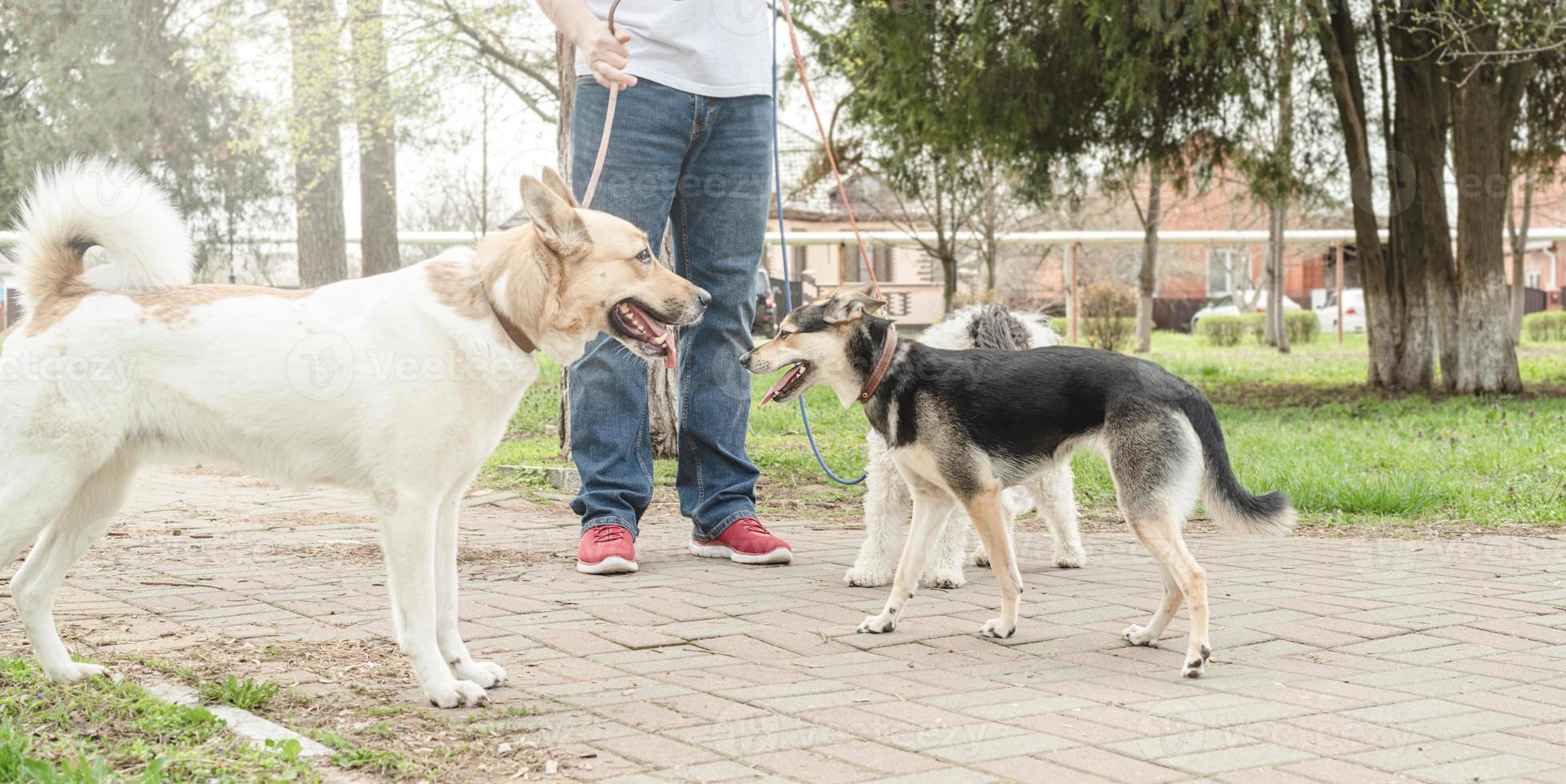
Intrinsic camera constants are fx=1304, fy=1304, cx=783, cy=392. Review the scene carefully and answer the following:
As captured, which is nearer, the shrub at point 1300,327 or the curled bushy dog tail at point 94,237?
the curled bushy dog tail at point 94,237

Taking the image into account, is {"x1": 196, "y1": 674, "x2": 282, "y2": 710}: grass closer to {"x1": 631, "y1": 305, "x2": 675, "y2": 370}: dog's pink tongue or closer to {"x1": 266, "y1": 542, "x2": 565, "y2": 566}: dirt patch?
{"x1": 631, "y1": 305, "x2": 675, "y2": 370}: dog's pink tongue

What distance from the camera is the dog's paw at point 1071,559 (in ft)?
19.3

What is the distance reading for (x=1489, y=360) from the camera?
1464cm

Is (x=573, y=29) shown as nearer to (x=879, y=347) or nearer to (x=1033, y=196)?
(x=879, y=347)

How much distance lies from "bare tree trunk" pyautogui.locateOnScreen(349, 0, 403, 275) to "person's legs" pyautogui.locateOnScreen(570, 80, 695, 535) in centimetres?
1700

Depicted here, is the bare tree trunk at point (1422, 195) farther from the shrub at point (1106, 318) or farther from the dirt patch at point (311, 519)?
the dirt patch at point (311, 519)

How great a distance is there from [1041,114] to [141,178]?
39.7 ft

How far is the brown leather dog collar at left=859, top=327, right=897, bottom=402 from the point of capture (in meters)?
4.79

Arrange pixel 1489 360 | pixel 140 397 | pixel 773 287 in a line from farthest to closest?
pixel 773 287 < pixel 1489 360 < pixel 140 397

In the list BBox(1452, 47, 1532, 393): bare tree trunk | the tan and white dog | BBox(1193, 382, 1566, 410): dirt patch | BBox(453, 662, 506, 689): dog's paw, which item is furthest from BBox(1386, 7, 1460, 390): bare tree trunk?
BBox(453, 662, 506, 689): dog's paw

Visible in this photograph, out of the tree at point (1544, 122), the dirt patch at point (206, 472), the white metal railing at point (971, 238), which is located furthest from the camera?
the white metal railing at point (971, 238)

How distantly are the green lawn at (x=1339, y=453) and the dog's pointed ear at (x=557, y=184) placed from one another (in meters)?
4.04

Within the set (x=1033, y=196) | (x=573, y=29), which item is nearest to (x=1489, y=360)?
(x=1033, y=196)

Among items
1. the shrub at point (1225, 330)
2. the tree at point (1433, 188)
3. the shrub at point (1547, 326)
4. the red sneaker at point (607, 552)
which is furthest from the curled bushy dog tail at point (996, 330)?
the shrub at point (1547, 326)
